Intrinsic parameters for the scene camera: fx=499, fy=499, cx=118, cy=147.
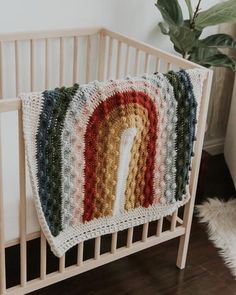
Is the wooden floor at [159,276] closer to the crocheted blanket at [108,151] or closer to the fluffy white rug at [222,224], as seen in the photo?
the fluffy white rug at [222,224]

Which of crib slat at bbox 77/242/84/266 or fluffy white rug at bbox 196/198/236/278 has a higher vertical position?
crib slat at bbox 77/242/84/266

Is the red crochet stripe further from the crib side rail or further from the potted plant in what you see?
the potted plant

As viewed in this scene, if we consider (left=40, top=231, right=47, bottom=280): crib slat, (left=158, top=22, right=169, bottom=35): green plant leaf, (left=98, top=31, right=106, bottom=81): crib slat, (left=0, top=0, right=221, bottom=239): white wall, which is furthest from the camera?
(left=158, top=22, right=169, bottom=35): green plant leaf

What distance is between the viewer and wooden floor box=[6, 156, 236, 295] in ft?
5.89

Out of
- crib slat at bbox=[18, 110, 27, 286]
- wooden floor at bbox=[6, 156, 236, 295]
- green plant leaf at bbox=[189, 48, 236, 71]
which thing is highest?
green plant leaf at bbox=[189, 48, 236, 71]

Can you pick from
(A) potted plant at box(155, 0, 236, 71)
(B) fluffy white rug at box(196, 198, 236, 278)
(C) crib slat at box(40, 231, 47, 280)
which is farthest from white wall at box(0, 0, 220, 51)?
(C) crib slat at box(40, 231, 47, 280)

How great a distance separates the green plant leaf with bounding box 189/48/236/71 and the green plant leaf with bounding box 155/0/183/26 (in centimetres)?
15

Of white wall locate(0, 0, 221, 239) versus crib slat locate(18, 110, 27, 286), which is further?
white wall locate(0, 0, 221, 239)

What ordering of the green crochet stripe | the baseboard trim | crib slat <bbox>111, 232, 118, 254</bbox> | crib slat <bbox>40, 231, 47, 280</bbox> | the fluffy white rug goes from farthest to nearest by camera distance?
1. the baseboard trim
2. the fluffy white rug
3. crib slat <bbox>111, 232, 118, 254</bbox>
4. crib slat <bbox>40, 231, 47, 280</bbox>
5. the green crochet stripe

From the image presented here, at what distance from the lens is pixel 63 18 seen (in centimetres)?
207

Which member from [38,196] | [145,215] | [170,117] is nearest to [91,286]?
[145,215]

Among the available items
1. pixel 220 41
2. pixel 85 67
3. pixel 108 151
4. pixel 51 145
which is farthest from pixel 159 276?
pixel 220 41

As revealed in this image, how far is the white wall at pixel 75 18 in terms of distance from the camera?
6.24 feet

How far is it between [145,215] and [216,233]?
0.63 m
